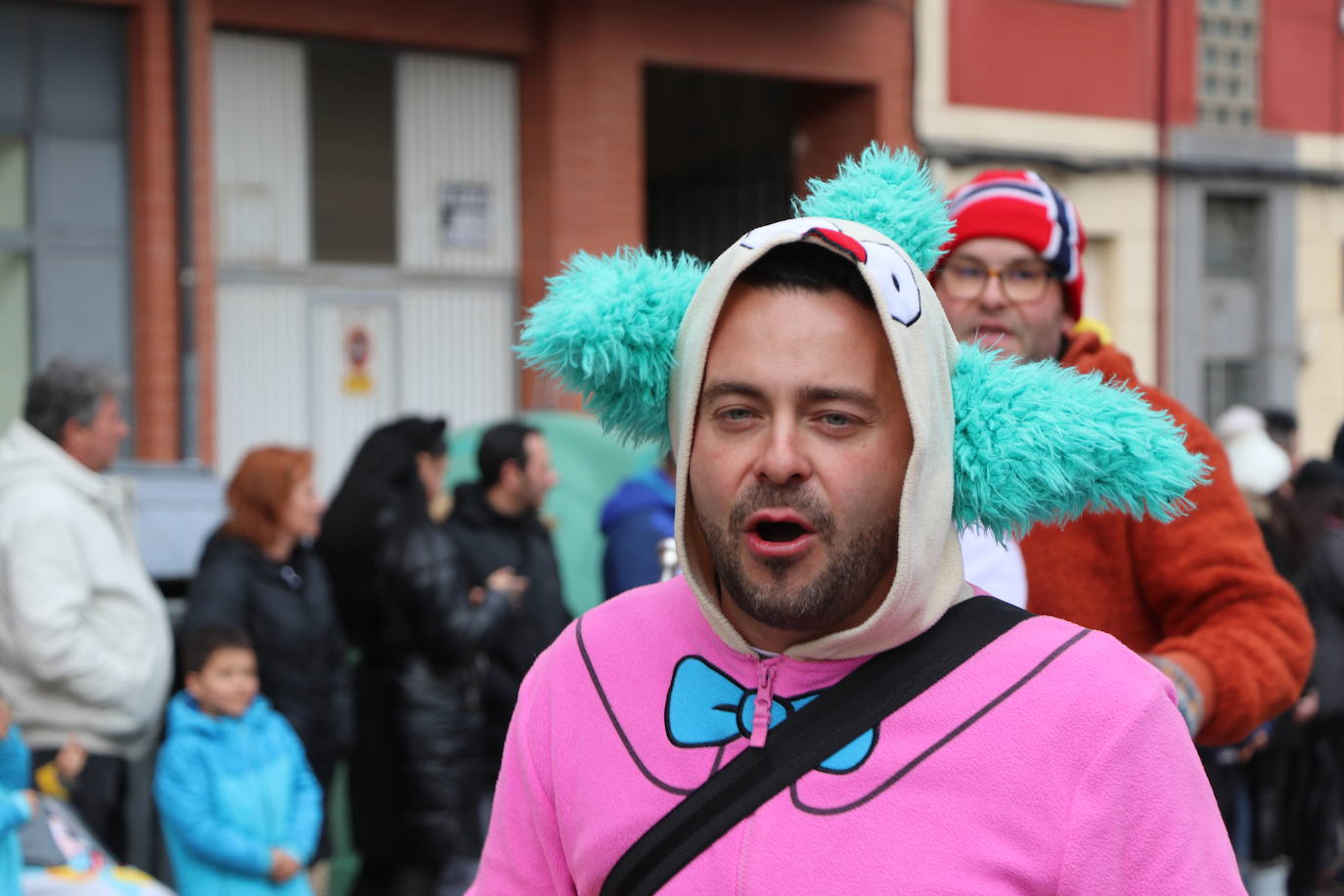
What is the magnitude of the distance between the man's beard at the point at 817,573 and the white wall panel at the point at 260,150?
30.1 ft

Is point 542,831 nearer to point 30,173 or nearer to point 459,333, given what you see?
point 30,173

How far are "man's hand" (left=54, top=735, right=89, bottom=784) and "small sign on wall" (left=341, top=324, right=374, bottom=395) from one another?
19.4 ft

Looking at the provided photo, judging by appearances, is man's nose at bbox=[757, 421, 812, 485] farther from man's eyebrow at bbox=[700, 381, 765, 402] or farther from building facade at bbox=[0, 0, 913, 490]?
building facade at bbox=[0, 0, 913, 490]

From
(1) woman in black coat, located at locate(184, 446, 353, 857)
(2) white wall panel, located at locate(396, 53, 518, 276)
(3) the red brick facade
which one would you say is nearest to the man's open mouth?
(1) woman in black coat, located at locate(184, 446, 353, 857)

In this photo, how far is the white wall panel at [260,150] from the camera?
10453 mm

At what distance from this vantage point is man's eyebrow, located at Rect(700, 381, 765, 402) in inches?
73.5

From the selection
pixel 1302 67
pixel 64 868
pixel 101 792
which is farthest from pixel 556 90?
pixel 64 868

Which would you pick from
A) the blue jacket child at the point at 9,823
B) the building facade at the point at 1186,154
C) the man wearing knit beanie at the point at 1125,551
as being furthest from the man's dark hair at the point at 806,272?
the building facade at the point at 1186,154

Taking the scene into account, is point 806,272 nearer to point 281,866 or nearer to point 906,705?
point 906,705

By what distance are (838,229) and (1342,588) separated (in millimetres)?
5809

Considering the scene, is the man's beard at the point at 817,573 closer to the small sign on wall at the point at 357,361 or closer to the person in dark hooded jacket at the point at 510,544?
the person in dark hooded jacket at the point at 510,544

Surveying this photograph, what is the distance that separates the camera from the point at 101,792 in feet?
17.4

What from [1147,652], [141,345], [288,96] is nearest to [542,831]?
[1147,652]

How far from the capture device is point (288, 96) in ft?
35.0
